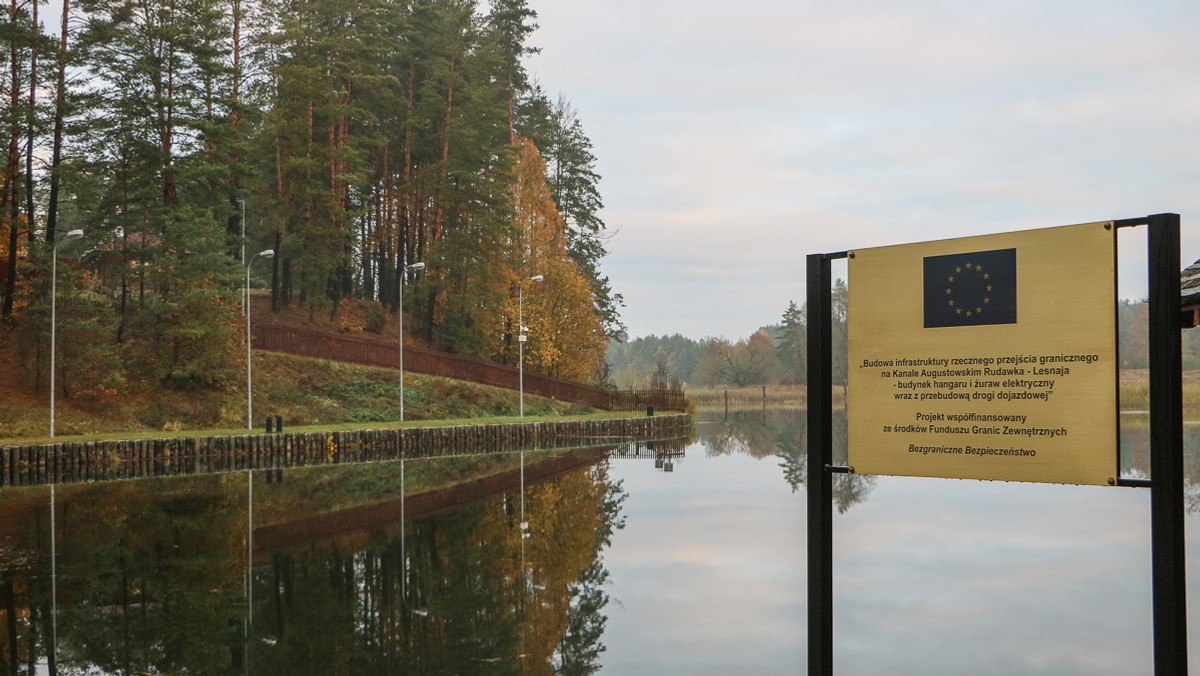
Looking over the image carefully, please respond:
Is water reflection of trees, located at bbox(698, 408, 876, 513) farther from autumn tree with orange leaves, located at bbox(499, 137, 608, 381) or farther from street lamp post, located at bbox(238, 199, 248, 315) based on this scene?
street lamp post, located at bbox(238, 199, 248, 315)

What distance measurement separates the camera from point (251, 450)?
1254 inches

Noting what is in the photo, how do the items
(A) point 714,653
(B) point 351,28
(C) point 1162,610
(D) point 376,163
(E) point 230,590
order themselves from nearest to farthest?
(C) point 1162,610 < (A) point 714,653 < (E) point 230,590 < (B) point 351,28 < (D) point 376,163

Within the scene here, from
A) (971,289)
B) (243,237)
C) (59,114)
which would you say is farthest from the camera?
(243,237)

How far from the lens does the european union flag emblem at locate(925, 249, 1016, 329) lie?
19.6ft

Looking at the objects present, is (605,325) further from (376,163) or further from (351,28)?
(351,28)

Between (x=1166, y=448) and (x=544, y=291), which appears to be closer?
(x=1166, y=448)

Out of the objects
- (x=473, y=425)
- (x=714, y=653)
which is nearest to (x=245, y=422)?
(x=473, y=425)

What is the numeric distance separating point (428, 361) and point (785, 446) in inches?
688

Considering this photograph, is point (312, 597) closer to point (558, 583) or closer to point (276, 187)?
point (558, 583)

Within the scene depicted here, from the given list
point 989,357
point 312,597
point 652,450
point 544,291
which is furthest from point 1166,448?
point 544,291

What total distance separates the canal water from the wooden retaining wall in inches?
200

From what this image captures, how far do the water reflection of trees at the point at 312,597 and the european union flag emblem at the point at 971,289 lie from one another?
4413 millimetres

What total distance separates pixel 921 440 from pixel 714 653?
408cm

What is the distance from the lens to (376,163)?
56969 mm
